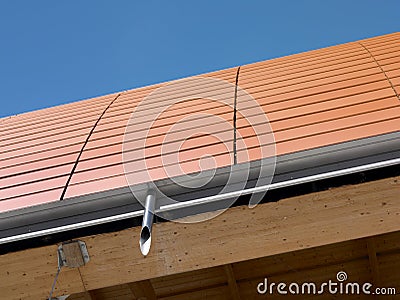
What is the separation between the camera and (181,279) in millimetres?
4730

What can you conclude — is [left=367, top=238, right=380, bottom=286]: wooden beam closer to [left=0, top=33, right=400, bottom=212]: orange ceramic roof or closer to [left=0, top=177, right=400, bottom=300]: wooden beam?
[left=0, top=33, right=400, bottom=212]: orange ceramic roof

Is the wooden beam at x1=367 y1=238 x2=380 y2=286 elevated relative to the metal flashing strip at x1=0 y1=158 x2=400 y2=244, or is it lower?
elevated

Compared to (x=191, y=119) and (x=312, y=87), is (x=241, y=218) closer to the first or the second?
(x=191, y=119)

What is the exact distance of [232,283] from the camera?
4660 millimetres

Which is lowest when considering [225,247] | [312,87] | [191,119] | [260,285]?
[225,247]

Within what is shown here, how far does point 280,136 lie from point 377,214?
72 cm

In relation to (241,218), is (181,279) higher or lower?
higher

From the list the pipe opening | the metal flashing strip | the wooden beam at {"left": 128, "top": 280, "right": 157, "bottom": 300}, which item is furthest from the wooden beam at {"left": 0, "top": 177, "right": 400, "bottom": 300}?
the wooden beam at {"left": 128, "top": 280, "right": 157, "bottom": 300}

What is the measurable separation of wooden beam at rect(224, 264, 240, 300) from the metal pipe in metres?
1.90

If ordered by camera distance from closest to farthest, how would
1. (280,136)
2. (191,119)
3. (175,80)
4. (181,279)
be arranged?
(280,136)
(191,119)
(181,279)
(175,80)

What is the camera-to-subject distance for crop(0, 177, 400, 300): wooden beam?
278 centimetres

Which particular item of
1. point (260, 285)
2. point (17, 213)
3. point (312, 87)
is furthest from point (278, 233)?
point (260, 285)

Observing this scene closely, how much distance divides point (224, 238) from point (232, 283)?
1.89 m

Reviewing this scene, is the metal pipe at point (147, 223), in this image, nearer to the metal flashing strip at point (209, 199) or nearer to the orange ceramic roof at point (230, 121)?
the metal flashing strip at point (209, 199)
